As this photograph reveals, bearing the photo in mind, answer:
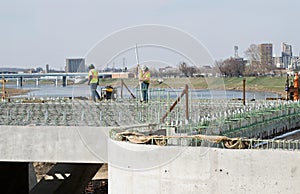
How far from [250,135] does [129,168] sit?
7248mm

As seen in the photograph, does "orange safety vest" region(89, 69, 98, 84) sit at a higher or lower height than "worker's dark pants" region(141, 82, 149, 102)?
higher

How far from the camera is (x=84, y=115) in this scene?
1984 cm

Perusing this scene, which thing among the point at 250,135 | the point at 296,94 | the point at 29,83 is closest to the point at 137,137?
the point at 250,135

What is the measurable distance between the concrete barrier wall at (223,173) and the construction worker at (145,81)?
7133mm

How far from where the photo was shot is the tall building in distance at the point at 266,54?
471ft

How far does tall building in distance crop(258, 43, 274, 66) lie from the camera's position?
14371cm

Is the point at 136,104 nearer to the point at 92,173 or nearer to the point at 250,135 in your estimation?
the point at 92,173

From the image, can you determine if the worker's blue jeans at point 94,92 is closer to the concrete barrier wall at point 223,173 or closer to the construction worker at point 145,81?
the construction worker at point 145,81

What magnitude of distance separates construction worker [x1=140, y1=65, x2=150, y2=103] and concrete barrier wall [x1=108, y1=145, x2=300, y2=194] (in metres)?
7.13

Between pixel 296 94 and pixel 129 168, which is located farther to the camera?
pixel 296 94

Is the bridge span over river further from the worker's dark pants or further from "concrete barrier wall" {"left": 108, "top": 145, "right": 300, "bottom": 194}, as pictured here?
the worker's dark pants

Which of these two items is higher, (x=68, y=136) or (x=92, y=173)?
(x=68, y=136)

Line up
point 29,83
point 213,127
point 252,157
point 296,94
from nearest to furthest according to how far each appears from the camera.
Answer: point 252,157, point 213,127, point 296,94, point 29,83

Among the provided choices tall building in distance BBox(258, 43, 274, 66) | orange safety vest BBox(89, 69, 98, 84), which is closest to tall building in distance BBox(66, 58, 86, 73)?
orange safety vest BBox(89, 69, 98, 84)
